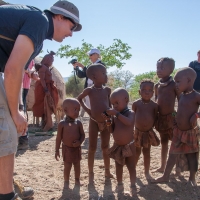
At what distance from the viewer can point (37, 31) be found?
6.73 ft

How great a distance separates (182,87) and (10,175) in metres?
2.17

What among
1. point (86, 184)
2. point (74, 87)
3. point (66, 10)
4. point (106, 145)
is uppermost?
point (74, 87)

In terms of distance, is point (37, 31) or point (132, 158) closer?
point (37, 31)

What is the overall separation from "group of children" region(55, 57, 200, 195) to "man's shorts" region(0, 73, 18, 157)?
1.32m

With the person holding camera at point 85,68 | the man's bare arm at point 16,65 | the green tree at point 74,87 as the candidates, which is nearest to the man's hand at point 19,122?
the man's bare arm at point 16,65

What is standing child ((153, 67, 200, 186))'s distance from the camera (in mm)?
3484

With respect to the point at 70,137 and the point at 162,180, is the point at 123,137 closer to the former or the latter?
the point at 70,137

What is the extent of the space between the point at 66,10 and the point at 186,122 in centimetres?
197

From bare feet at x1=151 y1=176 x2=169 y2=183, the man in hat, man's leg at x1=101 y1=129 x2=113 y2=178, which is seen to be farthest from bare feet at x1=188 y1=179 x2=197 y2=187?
the man in hat

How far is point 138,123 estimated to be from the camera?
3752 millimetres

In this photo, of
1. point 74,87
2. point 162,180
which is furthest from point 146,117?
point 74,87

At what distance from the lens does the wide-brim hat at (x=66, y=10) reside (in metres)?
2.31

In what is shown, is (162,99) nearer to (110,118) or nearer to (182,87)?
(182,87)

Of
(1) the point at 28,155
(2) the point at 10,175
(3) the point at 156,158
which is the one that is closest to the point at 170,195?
(3) the point at 156,158
